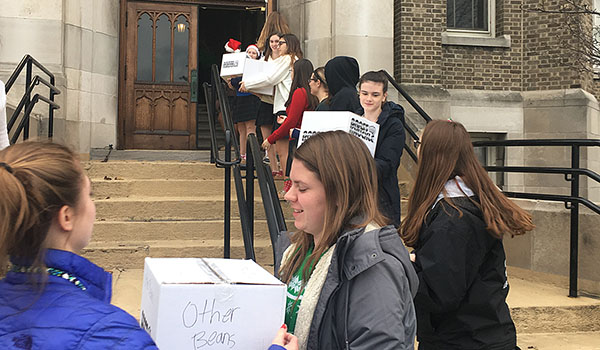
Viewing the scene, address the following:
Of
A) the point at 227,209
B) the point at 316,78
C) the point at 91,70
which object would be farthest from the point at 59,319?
the point at 91,70

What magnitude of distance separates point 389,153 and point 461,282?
2174 millimetres

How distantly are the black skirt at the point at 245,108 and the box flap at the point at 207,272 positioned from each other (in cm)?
625

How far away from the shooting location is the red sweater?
20.1ft

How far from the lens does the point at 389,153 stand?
14.9 ft

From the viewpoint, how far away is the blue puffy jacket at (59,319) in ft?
4.22

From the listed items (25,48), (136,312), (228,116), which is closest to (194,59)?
(25,48)

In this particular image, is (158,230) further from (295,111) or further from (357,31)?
(357,31)

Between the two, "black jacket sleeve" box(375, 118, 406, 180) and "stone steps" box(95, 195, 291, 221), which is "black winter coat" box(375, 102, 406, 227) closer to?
"black jacket sleeve" box(375, 118, 406, 180)

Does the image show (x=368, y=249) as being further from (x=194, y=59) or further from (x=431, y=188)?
(x=194, y=59)

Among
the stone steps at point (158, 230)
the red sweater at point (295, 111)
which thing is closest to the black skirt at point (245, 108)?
the red sweater at point (295, 111)

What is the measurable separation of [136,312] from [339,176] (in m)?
3.14

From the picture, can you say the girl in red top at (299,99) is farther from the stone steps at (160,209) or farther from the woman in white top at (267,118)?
the woman in white top at (267,118)

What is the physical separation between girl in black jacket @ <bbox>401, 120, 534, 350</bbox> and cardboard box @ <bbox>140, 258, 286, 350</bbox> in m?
1.04

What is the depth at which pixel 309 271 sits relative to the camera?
78.0 inches
